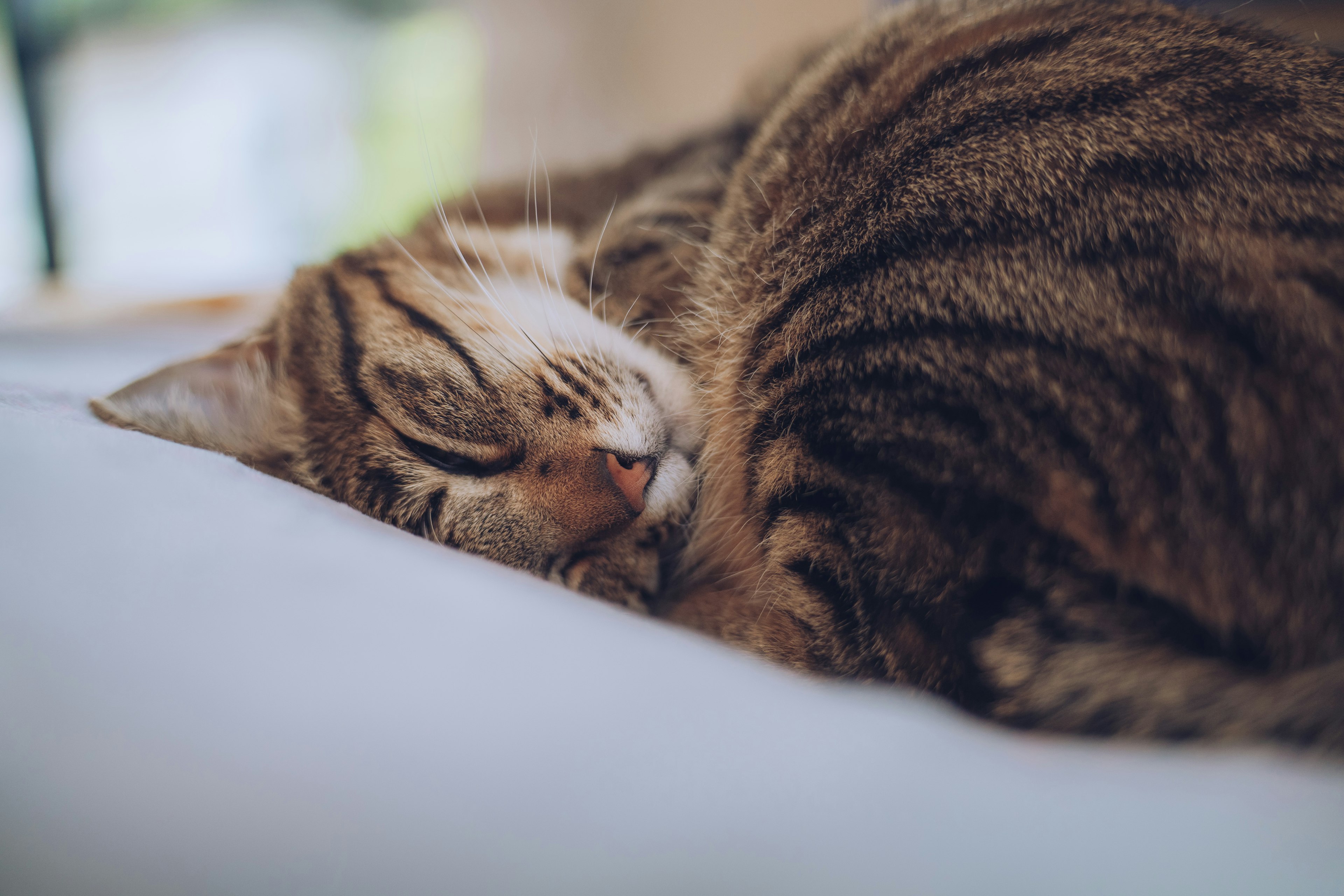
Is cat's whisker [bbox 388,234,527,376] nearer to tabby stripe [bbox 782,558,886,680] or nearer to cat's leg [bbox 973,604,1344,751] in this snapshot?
tabby stripe [bbox 782,558,886,680]

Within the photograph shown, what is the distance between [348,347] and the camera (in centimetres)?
83

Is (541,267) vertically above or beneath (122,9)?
beneath

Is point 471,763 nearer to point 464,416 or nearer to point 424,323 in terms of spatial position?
point 464,416

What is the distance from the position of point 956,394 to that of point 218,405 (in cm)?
84

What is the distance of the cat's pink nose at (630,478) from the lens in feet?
2.37

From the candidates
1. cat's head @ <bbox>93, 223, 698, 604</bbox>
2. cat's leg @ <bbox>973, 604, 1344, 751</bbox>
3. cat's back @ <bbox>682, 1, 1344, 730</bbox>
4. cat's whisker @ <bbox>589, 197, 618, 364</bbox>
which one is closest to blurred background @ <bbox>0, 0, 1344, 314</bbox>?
cat's whisker @ <bbox>589, 197, 618, 364</bbox>

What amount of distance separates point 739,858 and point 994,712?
25 cm

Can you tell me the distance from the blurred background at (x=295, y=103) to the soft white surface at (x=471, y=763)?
2.39 metres

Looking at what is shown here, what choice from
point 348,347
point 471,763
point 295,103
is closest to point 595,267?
A: point 348,347

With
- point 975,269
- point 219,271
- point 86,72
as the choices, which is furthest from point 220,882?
point 86,72

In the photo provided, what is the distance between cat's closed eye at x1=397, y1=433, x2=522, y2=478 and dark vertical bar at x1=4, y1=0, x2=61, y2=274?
131 inches

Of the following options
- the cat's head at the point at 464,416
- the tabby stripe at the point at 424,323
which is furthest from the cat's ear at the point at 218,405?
the tabby stripe at the point at 424,323

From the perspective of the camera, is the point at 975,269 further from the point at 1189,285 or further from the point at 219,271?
the point at 219,271

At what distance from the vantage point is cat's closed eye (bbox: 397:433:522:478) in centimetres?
73
